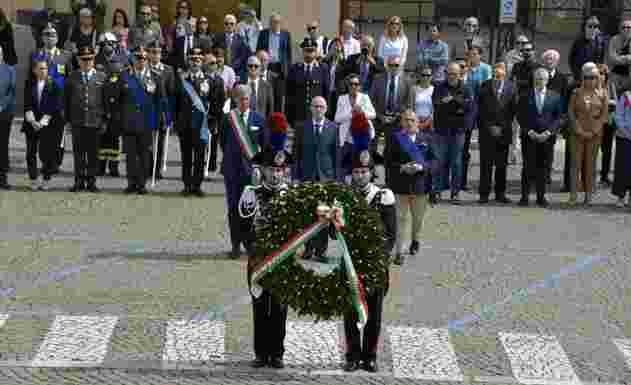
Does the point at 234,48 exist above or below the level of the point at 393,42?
below

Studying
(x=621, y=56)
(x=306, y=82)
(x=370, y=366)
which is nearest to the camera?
(x=370, y=366)

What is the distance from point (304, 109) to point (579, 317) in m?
9.02

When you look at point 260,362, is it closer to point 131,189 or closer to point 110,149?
point 131,189

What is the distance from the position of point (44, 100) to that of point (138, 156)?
149 centimetres

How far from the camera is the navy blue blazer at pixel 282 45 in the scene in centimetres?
2447

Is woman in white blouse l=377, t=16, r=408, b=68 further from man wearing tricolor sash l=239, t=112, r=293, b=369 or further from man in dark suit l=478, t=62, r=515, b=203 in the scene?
man wearing tricolor sash l=239, t=112, r=293, b=369

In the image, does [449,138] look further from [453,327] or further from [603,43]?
[453,327]

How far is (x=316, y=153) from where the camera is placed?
Answer: 1812cm

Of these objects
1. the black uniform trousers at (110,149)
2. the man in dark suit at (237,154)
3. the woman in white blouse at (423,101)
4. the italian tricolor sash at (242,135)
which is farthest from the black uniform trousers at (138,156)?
the woman in white blouse at (423,101)

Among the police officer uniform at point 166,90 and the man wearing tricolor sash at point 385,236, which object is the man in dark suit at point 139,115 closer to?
the police officer uniform at point 166,90

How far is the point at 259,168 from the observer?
13.6 meters

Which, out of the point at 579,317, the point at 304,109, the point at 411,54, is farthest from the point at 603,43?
the point at 579,317

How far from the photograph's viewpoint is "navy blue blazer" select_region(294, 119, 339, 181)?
712 inches

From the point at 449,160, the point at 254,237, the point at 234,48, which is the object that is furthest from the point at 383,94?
the point at 254,237
